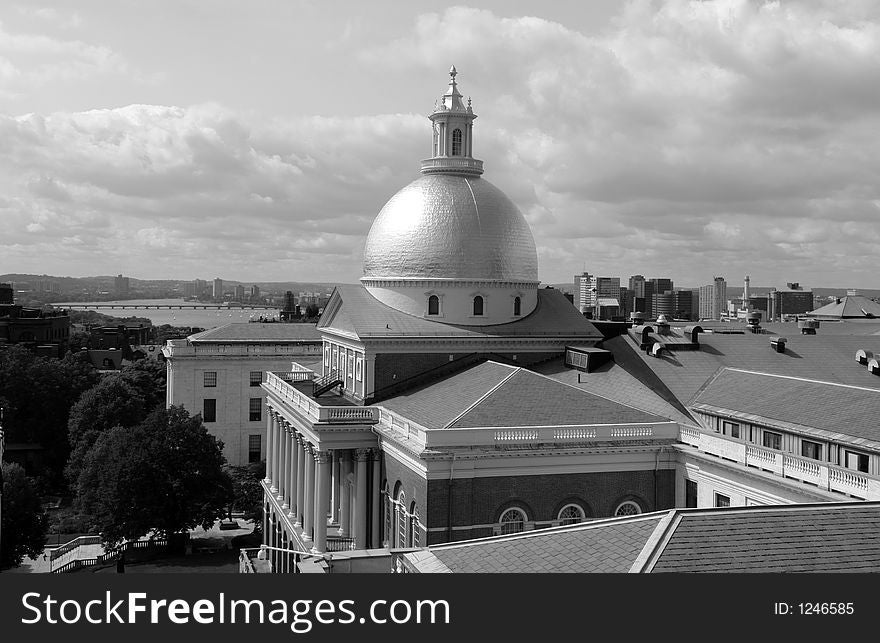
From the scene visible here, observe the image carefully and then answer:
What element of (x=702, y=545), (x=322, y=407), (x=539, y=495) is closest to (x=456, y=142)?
(x=322, y=407)

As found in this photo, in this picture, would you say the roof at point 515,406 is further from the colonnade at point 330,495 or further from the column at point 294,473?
the column at point 294,473

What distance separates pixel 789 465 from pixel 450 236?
2422 centimetres

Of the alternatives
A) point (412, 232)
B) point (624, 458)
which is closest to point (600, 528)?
point (624, 458)

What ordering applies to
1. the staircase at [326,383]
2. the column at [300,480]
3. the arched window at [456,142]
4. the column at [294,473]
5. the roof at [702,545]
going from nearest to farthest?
the roof at [702,545] < the column at [300,480] < the column at [294,473] < the staircase at [326,383] < the arched window at [456,142]

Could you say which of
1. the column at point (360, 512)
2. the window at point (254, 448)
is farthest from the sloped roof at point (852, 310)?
the column at point (360, 512)

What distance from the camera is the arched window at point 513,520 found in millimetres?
36531

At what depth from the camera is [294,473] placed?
5328 cm

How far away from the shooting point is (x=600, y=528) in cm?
2020

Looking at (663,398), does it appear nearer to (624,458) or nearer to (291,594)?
(624,458)

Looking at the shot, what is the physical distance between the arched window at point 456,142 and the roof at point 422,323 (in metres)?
10.3

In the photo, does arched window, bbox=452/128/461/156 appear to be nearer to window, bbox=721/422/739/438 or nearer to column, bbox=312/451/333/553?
column, bbox=312/451/333/553

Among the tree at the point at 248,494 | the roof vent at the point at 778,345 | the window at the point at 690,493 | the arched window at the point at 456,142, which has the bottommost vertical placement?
the tree at the point at 248,494

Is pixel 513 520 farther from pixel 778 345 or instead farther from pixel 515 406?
pixel 778 345

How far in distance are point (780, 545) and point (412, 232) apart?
35845mm
